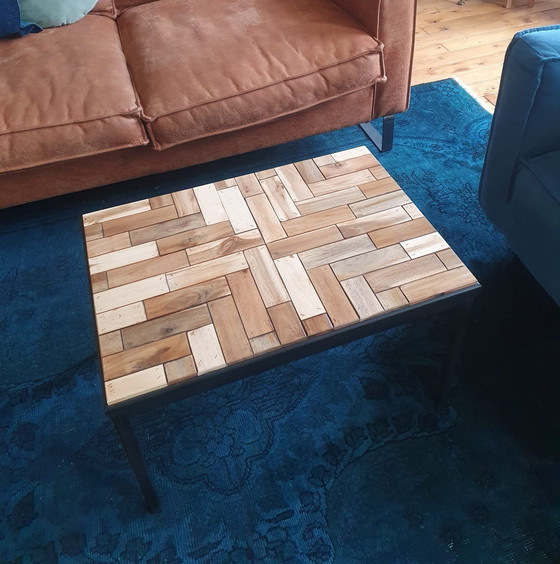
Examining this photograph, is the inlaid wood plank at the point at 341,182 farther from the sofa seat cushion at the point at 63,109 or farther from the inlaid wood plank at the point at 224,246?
the sofa seat cushion at the point at 63,109

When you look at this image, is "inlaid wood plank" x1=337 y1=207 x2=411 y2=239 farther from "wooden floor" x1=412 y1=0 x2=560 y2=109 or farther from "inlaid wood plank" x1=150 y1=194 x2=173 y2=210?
"wooden floor" x1=412 y1=0 x2=560 y2=109

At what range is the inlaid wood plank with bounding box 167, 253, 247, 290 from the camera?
3.49 ft

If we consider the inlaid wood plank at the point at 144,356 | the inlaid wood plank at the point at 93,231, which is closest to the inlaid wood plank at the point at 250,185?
the inlaid wood plank at the point at 93,231

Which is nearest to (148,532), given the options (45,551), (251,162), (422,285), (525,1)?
(45,551)

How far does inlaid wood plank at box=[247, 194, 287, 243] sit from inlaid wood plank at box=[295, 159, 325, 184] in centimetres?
12

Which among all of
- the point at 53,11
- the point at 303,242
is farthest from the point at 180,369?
the point at 53,11

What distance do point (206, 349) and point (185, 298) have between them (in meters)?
0.14

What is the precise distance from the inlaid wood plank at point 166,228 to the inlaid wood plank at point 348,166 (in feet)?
1.05

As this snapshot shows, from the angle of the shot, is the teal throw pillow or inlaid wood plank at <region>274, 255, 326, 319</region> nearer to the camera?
inlaid wood plank at <region>274, 255, 326, 319</region>

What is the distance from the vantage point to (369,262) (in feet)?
3.48

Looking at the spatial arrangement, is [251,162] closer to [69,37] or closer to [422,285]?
[69,37]

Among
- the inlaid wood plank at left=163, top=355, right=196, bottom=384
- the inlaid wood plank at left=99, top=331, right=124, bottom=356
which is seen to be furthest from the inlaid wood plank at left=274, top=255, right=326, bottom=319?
the inlaid wood plank at left=99, top=331, right=124, bottom=356

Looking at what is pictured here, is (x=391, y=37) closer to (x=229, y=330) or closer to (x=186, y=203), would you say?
(x=186, y=203)

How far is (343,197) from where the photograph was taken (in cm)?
121
